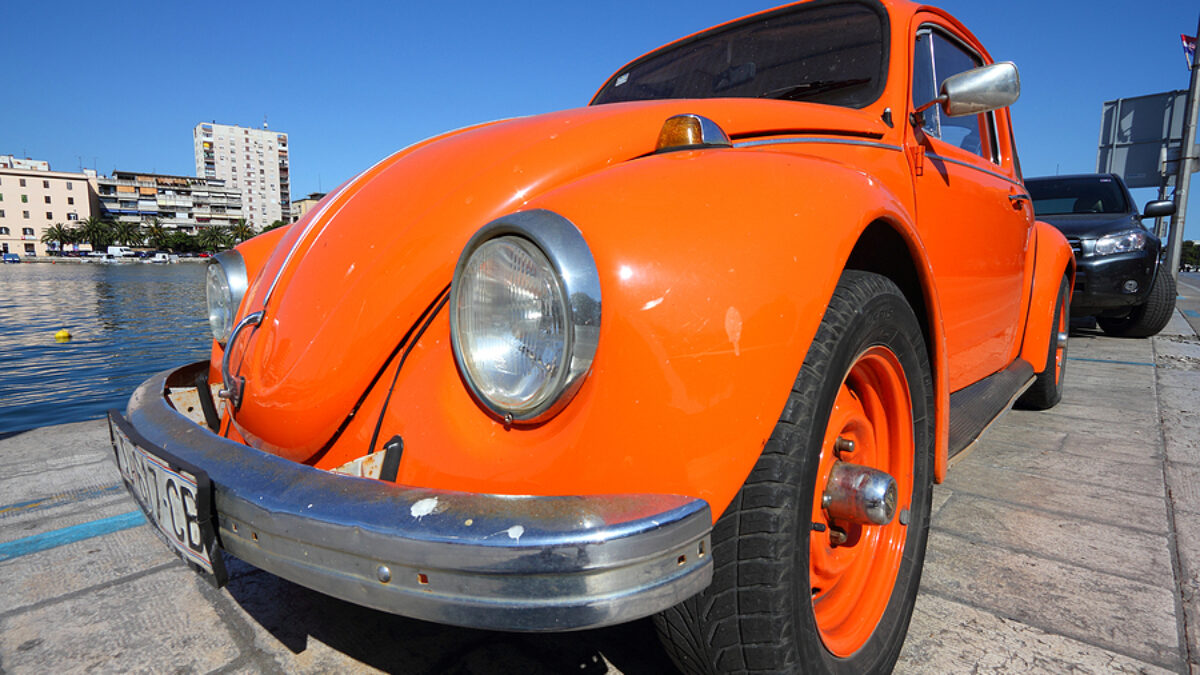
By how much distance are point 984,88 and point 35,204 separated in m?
124

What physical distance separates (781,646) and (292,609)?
139 cm

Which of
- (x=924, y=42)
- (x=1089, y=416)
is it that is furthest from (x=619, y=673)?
(x=1089, y=416)

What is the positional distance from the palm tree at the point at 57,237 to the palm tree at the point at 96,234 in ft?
7.66

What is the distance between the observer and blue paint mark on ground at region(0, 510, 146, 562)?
217cm

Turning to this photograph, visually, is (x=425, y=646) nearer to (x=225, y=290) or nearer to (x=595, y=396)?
(x=595, y=396)

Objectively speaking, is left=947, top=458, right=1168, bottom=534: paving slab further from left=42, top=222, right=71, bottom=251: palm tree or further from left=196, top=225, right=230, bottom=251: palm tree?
left=42, top=222, right=71, bottom=251: palm tree

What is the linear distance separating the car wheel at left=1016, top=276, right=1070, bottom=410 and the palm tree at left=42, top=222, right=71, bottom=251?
4613 inches

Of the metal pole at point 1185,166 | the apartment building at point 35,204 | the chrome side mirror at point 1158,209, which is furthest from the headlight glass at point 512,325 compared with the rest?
the apartment building at point 35,204

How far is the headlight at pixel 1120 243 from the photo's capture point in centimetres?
648

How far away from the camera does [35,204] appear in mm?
94062

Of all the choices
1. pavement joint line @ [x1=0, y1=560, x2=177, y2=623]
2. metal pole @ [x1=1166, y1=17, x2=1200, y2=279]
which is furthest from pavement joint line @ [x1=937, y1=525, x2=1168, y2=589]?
metal pole @ [x1=1166, y1=17, x2=1200, y2=279]

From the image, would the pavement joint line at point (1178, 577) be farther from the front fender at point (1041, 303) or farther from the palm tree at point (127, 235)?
the palm tree at point (127, 235)

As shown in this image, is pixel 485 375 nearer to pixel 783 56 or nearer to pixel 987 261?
pixel 783 56

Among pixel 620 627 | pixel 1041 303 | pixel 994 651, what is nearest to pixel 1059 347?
pixel 1041 303
